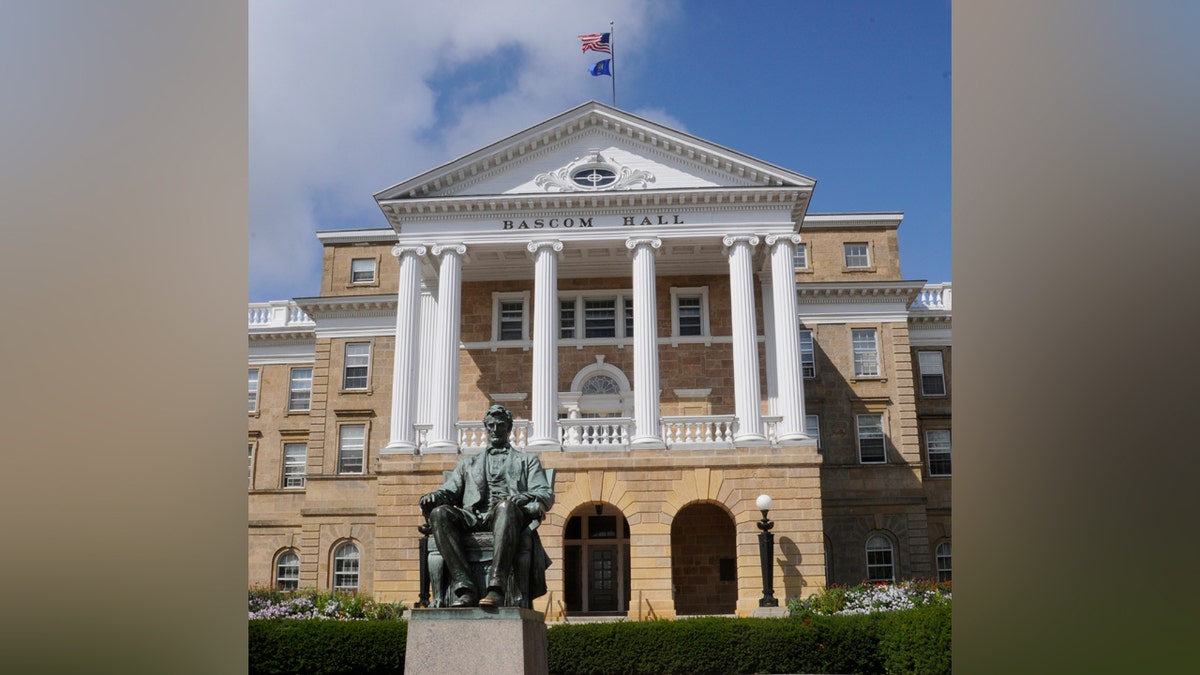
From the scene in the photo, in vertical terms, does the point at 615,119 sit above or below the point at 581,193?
above

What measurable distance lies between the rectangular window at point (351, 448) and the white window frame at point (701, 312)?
43.5 ft

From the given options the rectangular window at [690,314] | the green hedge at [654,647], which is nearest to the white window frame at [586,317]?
the rectangular window at [690,314]

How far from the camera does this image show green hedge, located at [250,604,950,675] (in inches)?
738

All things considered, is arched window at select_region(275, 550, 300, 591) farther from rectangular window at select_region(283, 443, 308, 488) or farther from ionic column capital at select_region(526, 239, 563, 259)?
ionic column capital at select_region(526, 239, 563, 259)

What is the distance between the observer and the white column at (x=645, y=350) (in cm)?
2986

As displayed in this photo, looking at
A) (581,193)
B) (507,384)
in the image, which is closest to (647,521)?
(507,384)

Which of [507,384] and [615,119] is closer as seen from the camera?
[615,119]

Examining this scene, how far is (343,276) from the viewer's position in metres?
40.9

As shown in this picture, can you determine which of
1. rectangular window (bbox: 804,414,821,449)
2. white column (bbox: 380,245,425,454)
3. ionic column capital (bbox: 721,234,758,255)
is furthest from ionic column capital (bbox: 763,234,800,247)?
white column (bbox: 380,245,425,454)

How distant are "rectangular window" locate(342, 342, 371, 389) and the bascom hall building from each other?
0.09 metres
